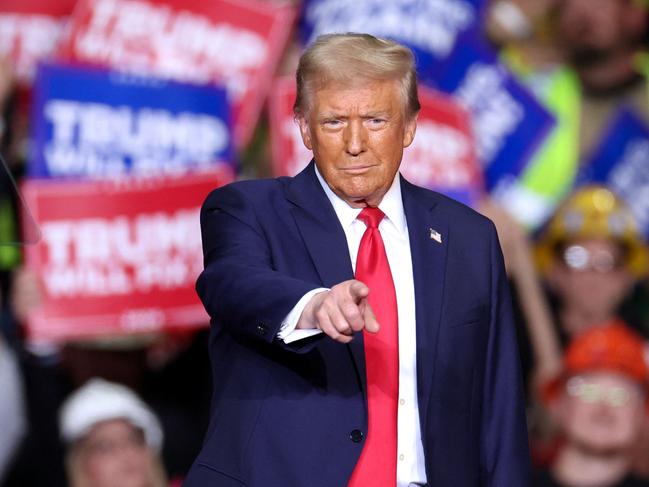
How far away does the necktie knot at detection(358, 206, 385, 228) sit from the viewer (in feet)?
8.59

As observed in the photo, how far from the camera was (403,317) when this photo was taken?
259cm

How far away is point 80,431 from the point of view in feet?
16.9

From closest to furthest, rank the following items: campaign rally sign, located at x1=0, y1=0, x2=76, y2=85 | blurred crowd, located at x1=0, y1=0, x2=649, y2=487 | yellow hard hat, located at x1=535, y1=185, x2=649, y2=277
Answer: blurred crowd, located at x1=0, y1=0, x2=649, y2=487 → campaign rally sign, located at x1=0, y1=0, x2=76, y2=85 → yellow hard hat, located at x1=535, y1=185, x2=649, y2=277

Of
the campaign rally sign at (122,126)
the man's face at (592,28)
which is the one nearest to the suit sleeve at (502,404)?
the campaign rally sign at (122,126)

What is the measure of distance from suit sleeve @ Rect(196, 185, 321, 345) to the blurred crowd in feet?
7.89

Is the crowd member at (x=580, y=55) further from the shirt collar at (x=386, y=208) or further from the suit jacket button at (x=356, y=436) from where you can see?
the suit jacket button at (x=356, y=436)

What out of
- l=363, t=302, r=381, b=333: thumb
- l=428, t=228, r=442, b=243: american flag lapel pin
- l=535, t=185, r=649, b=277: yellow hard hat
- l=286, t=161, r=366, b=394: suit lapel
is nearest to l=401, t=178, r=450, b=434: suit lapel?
l=428, t=228, r=442, b=243: american flag lapel pin

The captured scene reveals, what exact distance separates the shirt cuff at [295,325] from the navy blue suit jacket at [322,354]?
12mm

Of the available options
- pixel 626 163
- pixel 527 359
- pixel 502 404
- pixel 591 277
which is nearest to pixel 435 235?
pixel 502 404

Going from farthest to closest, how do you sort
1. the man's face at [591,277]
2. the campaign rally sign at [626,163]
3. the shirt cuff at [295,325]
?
1. the campaign rally sign at [626,163]
2. the man's face at [591,277]
3. the shirt cuff at [295,325]

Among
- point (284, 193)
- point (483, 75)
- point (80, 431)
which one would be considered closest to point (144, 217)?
point (80, 431)

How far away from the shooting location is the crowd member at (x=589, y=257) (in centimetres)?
625

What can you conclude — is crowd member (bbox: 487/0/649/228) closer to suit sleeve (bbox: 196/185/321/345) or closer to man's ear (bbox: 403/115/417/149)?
man's ear (bbox: 403/115/417/149)

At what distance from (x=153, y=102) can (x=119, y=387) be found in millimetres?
1067
